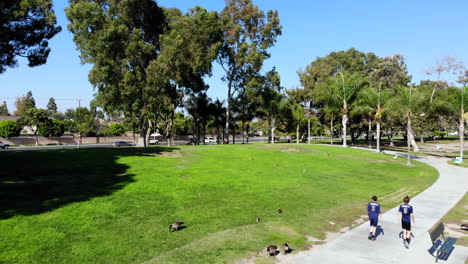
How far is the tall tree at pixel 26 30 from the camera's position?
17.3 meters

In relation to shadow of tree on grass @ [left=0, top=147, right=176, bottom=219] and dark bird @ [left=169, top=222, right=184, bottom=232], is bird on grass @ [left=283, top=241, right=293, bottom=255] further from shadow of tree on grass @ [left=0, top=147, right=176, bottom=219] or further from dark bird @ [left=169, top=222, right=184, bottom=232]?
shadow of tree on grass @ [left=0, top=147, right=176, bottom=219]

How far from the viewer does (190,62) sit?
41688 millimetres

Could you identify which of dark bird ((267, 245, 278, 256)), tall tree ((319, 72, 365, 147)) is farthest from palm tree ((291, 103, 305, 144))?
dark bird ((267, 245, 278, 256))

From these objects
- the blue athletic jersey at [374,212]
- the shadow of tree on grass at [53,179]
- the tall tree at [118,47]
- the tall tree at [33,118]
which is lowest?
the blue athletic jersey at [374,212]

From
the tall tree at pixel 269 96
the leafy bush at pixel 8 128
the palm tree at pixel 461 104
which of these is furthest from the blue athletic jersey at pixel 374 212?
the leafy bush at pixel 8 128

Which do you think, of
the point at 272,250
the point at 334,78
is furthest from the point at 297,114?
the point at 272,250

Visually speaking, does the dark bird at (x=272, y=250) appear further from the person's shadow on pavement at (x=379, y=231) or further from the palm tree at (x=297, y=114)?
the palm tree at (x=297, y=114)

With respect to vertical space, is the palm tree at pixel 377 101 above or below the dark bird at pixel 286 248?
above

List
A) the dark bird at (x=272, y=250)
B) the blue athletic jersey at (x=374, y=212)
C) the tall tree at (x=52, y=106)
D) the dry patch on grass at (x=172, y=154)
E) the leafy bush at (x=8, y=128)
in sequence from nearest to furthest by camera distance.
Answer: the dark bird at (x=272, y=250) < the blue athletic jersey at (x=374, y=212) < the dry patch on grass at (x=172, y=154) < the leafy bush at (x=8, y=128) < the tall tree at (x=52, y=106)

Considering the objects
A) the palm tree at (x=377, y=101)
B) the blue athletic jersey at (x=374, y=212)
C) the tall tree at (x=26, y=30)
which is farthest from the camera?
the palm tree at (x=377, y=101)

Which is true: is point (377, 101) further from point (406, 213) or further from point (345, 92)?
point (406, 213)

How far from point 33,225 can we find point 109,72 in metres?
28.3

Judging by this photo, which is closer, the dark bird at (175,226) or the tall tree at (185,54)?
the dark bird at (175,226)

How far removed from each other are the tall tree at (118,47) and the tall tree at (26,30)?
48.4ft
